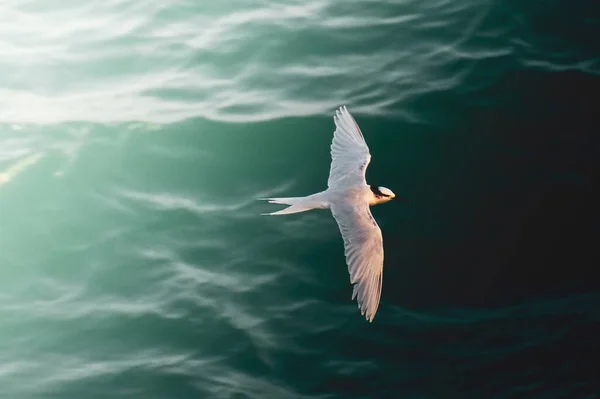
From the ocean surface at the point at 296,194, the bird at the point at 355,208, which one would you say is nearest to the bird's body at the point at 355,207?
the bird at the point at 355,208

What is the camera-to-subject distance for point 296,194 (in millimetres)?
9562

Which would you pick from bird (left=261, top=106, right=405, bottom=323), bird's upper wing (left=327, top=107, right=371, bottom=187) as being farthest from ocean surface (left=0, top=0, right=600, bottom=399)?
bird's upper wing (left=327, top=107, right=371, bottom=187)

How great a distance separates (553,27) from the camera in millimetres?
11258

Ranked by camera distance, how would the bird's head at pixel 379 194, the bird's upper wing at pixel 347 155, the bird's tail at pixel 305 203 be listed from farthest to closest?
the bird's upper wing at pixel 347 155 → the bird's head at pixel 379 194 → the bird's tail at pixel 305 203

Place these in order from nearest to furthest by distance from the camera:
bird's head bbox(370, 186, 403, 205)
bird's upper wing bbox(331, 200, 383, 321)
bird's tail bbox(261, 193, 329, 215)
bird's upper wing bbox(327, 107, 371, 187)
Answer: bird's upper wing bbox(331, 200, 383, 321), bird's tail bbox(261, 193, 329, 215), bird's head bbox(370, 186, 403, 205), bird's upper wing bbox(327, 107, 371, 187)

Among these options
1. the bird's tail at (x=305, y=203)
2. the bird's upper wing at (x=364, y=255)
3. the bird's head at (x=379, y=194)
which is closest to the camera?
the bird's upper wing at (x=364, y=255)

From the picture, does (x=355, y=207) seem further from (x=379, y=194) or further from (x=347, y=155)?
(x=347, y=155)

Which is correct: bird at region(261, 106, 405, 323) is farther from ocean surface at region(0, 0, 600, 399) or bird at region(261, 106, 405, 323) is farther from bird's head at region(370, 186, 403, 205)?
ocean surface at region(0, 0, 600, 399)

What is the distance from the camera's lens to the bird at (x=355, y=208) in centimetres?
708

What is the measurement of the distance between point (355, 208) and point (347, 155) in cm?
107

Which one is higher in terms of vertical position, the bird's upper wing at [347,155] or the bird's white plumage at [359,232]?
the bird's upper wing at [347,155]

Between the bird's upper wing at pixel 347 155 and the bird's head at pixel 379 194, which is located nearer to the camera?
the bird's head at pixel 379 194

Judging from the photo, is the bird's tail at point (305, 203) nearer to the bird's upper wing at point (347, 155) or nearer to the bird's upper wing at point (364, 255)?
the bird's upper wing at point (364, 255)

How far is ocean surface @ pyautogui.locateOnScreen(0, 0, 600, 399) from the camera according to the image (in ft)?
26.3
